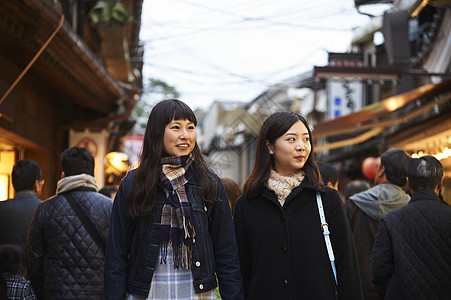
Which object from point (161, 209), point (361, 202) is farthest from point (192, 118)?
point (361, 202)

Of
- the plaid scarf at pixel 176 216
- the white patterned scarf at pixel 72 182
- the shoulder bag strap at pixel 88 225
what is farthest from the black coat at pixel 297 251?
the white patterned scarf at pixel 72 182

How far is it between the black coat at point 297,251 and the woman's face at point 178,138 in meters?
0.71

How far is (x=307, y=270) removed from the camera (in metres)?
4.00

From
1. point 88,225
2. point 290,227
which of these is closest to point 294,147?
point 290,227

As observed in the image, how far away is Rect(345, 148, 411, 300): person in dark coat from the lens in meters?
6.14

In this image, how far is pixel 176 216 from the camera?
383cm

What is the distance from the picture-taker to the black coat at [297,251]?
3982mm

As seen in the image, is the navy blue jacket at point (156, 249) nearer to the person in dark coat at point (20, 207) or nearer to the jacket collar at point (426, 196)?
the jacket collar at point (426, 196)

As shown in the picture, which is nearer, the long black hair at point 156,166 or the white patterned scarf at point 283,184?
the long black hair at point 156,166

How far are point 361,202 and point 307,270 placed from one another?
2.42m

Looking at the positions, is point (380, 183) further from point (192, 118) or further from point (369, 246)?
point (192, 118)

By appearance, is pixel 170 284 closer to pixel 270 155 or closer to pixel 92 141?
pixel 270 155

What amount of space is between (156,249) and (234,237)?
1.83ft

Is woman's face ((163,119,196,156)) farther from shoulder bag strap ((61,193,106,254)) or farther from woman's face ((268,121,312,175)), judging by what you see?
shoulder bag strap ((61,193,106,254))
